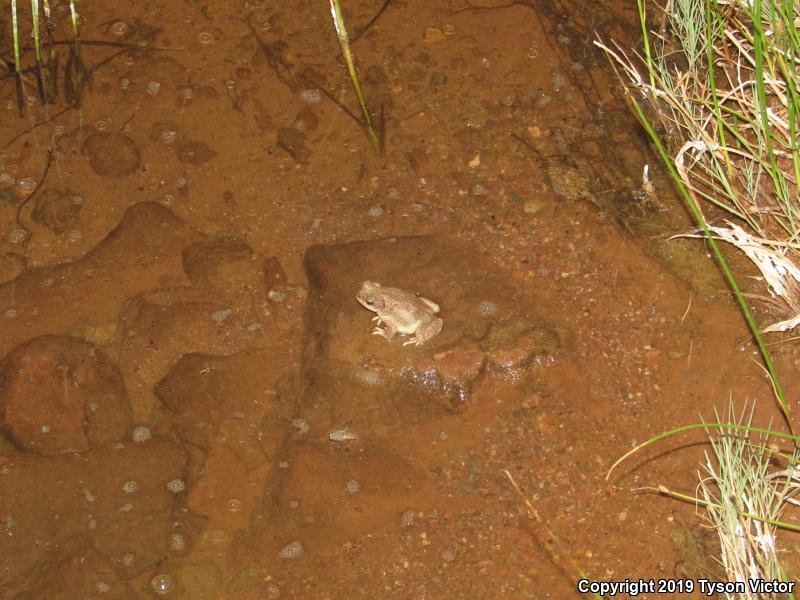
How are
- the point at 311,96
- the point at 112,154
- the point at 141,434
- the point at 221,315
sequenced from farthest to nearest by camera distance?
the point at 311,96, the point at 112,154, the point at 221,315, the point at 141,434

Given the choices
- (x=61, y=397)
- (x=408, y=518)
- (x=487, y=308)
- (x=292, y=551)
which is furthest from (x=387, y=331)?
(x=61, y=397)

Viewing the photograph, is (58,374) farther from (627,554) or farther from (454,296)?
(627,554)

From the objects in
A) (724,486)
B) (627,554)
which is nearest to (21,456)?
(627,554)

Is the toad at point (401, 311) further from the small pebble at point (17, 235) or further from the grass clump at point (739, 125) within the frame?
the small pebble at point (17, 235)

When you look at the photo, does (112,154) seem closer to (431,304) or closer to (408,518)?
(431,304)

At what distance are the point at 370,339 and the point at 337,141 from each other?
1.24 m

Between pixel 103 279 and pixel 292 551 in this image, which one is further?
pixel 103 279

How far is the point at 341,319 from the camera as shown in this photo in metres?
3.48

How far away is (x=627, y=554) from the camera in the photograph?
9.36 feet

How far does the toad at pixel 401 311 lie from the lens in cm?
323

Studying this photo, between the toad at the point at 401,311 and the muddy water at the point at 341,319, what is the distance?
0.07 m

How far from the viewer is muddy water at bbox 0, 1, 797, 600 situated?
298 cm

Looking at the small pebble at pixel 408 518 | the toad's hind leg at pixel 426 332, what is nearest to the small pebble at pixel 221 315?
the toad's hind leg at pixel 426 332

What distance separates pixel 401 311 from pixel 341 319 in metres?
0.40
